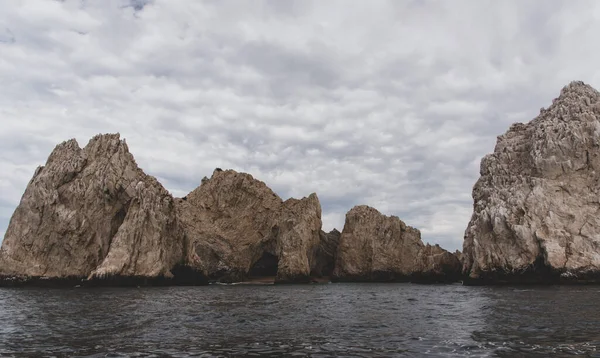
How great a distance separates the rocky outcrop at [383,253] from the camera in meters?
117

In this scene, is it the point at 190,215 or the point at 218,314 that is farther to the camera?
the point at 190,215

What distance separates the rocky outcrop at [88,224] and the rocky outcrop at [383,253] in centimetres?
5406

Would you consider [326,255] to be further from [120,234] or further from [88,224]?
[88,224]

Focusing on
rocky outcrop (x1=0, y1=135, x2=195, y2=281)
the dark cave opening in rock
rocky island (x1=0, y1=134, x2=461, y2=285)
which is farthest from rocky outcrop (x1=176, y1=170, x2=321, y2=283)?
rocky outcrop (x1=0, y1=135, x2=195, y2=281)

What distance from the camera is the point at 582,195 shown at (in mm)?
73625

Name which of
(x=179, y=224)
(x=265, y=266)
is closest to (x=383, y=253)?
(x=265, y=266)

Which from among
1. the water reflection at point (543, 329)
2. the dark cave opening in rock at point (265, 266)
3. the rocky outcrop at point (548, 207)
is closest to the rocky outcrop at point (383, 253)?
the dark cave opening in rock at point (265, 266)

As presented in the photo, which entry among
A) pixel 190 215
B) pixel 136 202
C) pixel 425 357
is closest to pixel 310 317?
pixel 425 357

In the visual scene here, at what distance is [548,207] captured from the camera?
72875 millimetres

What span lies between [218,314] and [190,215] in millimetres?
80260

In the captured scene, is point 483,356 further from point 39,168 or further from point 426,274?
point 426,274

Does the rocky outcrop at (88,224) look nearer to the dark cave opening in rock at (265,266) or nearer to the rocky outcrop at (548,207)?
the dark cave opening in rock at (265,266)

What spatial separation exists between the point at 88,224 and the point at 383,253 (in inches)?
2927

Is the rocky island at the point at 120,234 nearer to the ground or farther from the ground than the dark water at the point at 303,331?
farther from the ground
